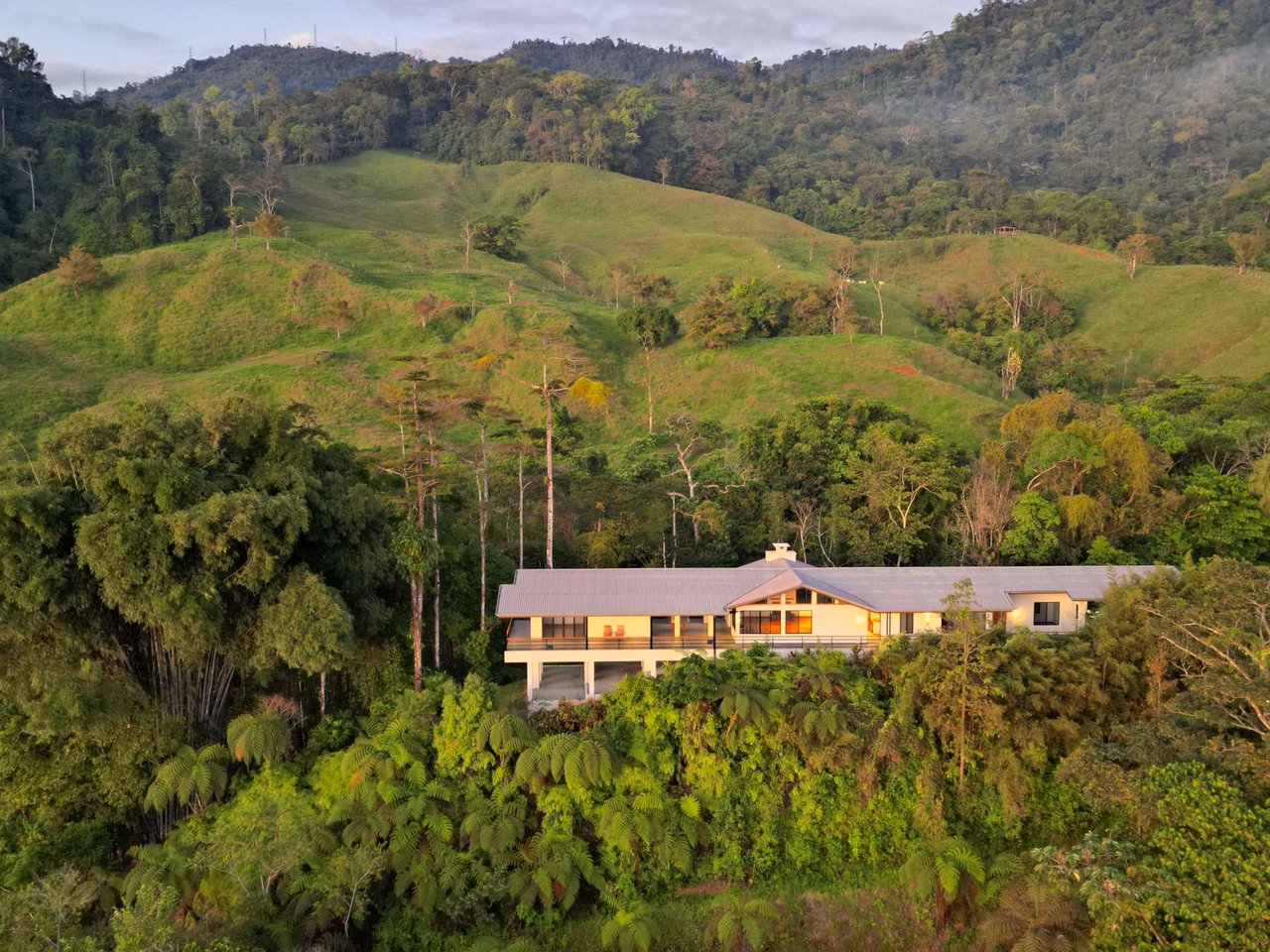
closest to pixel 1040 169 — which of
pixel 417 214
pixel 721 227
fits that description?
pixel 721 227

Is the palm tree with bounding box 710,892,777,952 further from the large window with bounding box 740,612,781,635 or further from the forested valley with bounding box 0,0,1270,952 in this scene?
the large window with bounding box 740,612,781,635

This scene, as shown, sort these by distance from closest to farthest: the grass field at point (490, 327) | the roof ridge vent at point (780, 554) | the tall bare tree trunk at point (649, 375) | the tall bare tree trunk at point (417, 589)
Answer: the tall bare tree trunk at point (417, 589)
the roof ridge vent at point (780, 554)
the tall bare tree trunk at point (649, 375)
the grass field at point (490, 327)

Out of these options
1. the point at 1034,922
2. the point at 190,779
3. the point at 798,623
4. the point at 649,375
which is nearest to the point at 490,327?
the point at 649,375

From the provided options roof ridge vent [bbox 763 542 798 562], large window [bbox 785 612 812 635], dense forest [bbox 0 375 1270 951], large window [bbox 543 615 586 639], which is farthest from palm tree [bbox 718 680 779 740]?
roof ridge vent [bbox 763 542 798 562]

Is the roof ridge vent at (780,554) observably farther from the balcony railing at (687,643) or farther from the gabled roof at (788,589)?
the balcony railing at (687,643)

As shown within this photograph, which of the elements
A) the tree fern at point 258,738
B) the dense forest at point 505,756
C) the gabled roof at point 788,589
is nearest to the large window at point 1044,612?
the dense forest at point 505,756

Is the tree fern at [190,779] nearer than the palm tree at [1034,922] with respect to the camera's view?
No
